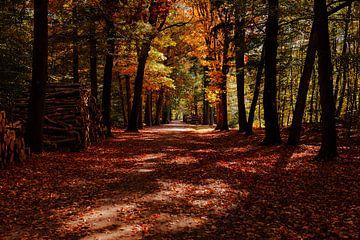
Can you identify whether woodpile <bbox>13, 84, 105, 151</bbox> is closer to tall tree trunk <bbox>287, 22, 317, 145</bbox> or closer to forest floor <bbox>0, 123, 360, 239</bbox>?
forest floor <bbox>0, 123, 360, 239</bbox>

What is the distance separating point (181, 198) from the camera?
7.11 metres

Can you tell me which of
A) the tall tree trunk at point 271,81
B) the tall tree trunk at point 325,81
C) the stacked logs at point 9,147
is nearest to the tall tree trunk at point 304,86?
the tall tree trunk at point 271,81

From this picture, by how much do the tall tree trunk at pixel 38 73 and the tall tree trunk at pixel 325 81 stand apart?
10129 millimetres

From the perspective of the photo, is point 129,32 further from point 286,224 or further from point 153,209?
point 286,224

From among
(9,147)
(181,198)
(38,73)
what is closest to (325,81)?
(181,198)

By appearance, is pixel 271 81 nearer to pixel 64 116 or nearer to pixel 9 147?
pixel 64 116

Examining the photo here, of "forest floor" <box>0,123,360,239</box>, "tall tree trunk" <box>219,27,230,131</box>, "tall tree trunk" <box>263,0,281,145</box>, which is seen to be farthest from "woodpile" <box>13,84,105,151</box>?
"tall tree trunk" <box>219,27,230,131</box>

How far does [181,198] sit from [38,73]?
8070mm

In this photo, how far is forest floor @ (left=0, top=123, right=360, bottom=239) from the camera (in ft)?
17.2

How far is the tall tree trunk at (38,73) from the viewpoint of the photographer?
11648 mm

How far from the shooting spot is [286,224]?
5523mm

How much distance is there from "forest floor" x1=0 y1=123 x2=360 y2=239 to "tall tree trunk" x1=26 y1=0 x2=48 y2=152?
1201 millimetres

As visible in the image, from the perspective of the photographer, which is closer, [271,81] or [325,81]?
[325,81]

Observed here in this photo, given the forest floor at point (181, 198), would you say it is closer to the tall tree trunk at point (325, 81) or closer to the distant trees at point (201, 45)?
the tall tree trunk at point (325, 81)
